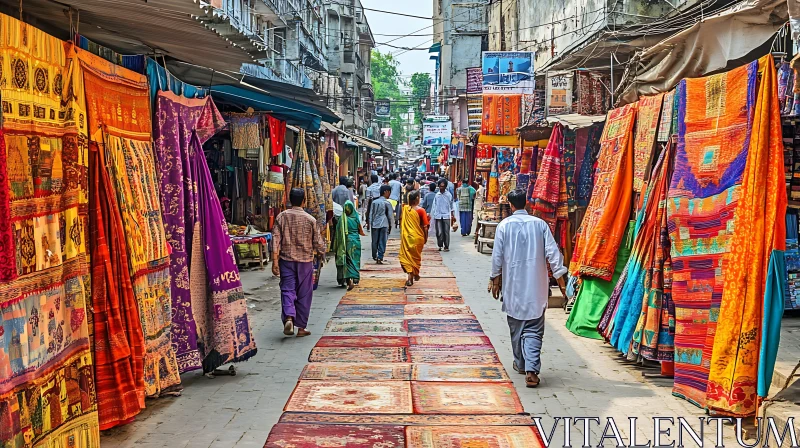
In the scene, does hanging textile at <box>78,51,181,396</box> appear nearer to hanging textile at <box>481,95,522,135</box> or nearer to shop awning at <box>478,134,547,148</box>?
shop awning at <box>478,134,547,148</box>

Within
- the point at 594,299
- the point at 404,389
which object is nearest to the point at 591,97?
the point at 594,299

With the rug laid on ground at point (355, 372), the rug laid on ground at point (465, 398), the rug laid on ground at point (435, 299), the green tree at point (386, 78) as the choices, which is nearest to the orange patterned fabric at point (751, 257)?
the rug laid on ground at point (465, 398)

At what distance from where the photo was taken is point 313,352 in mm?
7566

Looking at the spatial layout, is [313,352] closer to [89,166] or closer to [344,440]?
[344,440]

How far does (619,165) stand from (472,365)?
2552 millimetres

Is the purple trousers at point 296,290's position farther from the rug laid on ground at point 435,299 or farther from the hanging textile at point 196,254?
the rug laid on ground at point 435,299

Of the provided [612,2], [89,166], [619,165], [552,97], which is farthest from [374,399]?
[612,2]

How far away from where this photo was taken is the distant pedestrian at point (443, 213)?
18047 mm

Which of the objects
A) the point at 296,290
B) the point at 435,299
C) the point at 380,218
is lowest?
the point at 435,299

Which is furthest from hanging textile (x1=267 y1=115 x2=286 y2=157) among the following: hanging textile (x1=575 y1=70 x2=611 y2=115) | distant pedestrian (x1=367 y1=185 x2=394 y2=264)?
hanging textile (x1=575 y1=70 x2=611 y2=115)

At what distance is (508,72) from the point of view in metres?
18.5

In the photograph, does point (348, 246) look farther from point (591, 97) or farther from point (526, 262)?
point (526, 262)

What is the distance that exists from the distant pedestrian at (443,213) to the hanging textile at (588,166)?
787 cm

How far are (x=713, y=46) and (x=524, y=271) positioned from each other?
2.36 meters
